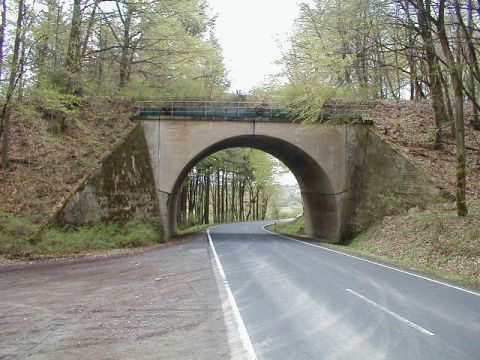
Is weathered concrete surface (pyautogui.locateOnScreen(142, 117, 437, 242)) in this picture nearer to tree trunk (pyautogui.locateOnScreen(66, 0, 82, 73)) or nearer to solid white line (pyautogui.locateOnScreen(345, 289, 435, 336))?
tree trunk (pyautogui.locateOnScreen(66, 0, 82, 73))

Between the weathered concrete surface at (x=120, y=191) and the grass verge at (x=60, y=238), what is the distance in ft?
1.97

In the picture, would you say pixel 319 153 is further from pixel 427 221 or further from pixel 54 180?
pixel 54 180

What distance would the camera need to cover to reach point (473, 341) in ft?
16.1

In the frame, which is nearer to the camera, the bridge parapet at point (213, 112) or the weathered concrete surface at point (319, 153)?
the weathered concrete surface at point (319, 153)

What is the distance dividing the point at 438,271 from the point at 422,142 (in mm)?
11765

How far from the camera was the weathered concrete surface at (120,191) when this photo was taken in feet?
55.9

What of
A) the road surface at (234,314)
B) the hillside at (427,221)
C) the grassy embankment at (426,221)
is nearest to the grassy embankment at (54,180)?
the road surface at (234,314)

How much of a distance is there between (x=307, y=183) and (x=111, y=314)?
19866 mm

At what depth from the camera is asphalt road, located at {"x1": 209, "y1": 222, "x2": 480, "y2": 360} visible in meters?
4.64

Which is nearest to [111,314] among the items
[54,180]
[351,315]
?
[351,315]

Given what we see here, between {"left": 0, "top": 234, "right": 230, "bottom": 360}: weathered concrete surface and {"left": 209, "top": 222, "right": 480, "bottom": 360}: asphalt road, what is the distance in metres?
0.54

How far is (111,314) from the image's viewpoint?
6273mm

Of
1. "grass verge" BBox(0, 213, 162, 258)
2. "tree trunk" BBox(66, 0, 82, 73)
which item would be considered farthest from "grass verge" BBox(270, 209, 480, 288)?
"tree trunk" BBox(66, 0, 82, 73)

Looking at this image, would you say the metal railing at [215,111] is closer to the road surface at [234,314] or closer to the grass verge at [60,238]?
the grass verge at [60,238]
